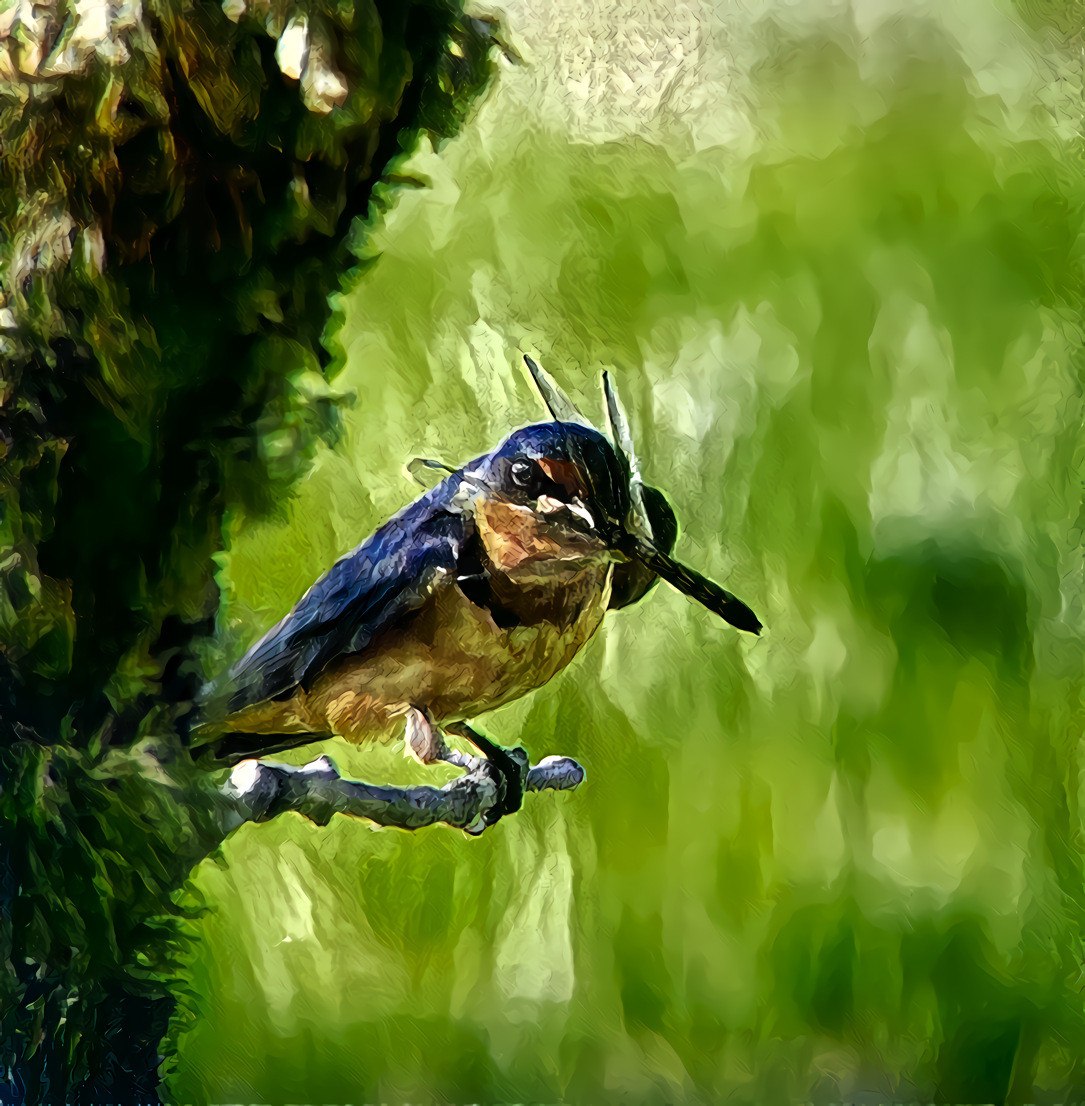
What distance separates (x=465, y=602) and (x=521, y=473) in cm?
9

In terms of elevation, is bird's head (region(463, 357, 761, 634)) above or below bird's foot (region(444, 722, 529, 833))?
above

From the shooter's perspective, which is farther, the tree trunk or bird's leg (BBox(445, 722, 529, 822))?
bird's leg (BBox(445, 722, 529, 822))

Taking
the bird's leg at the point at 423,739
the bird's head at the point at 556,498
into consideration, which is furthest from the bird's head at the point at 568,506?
the bird's leg at the point at 423,739

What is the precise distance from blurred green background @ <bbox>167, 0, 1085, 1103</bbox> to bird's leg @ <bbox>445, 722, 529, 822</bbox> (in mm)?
24

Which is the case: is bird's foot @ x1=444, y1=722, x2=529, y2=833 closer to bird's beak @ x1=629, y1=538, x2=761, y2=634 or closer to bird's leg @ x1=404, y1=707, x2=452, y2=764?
bird's leg @ x1=404, y1=707, x2=452, y2=764

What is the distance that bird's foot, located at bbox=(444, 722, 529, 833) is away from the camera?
686 millimetres

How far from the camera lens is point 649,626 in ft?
2.36

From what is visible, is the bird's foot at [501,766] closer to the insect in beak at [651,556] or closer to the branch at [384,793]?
the branch at [384,793]

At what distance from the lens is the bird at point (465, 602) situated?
63 cm

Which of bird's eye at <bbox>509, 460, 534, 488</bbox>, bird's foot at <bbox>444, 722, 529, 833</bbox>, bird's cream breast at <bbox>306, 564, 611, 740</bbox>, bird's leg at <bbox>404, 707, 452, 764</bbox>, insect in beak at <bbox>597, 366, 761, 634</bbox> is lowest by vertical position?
bird's foot at <bbox>444, 722, 529, 833</bbox>

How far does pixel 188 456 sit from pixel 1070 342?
0.64m

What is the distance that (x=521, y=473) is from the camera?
64cm

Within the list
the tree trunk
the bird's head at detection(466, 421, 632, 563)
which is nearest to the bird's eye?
the bird's head at detection(466, 421, 632, 563)

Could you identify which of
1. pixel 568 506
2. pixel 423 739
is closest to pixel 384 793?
pixel 423 739
